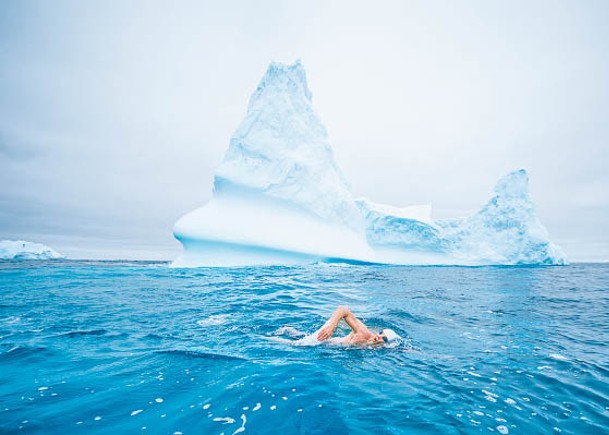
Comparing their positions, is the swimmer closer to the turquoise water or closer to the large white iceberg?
the turquoise water

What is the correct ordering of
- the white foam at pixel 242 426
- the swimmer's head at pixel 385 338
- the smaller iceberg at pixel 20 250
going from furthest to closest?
the smaller iceberg at pixel 20 250
the swimmer's head at pixel 385 338
the white foam at pixel 242 426

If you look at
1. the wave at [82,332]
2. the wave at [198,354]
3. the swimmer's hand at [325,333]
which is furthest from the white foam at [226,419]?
the wave at [82,332]

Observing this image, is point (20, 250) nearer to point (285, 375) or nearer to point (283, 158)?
point (283, 158)

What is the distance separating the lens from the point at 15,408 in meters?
3.08

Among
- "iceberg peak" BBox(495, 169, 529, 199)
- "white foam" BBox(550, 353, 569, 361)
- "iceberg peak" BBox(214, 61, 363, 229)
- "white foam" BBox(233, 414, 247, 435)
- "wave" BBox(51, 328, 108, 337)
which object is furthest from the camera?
"iceberg peak" BBox(495, 169, 529, 199)

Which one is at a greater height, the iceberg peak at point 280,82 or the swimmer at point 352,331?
the iceberg peak at point 280,82

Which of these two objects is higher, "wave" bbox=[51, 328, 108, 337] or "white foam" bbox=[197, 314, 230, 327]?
"white foam" bbox=[197, 314, 230, 327]

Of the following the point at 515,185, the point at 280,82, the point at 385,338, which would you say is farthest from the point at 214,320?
the point at 515,185

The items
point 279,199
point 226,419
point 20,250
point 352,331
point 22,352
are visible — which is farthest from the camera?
point 20,250

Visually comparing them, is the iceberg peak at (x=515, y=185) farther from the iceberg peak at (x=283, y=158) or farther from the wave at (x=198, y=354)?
the wave at (x=198, y=354)

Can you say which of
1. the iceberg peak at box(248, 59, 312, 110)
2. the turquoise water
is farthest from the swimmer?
the iceberg peak at box(248, 59, 312, 110)

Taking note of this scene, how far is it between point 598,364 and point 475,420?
309 cm

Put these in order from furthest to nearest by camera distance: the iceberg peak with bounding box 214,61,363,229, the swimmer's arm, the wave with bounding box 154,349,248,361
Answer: the iceberg peak with bounding box 214,61,363,229, the swimmer's arm, the wave with bounding box 154,349,248,361

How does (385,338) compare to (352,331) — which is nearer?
(352,331)
